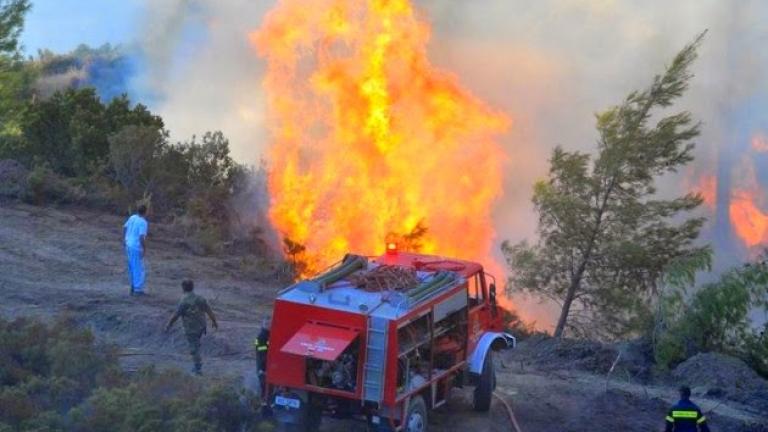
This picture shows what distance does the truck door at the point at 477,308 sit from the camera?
1325cm

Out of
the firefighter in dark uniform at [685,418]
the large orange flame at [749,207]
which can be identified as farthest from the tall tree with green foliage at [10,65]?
the large orange flame at [749,207]

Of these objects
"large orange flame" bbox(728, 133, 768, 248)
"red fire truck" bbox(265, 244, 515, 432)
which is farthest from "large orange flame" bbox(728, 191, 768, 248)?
"red fire truck" bbox(265, 244, 515, 432)

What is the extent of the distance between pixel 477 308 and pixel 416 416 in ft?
7.50

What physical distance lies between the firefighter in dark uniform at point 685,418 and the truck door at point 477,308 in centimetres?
285

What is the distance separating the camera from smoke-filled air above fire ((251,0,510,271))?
74.6 feet

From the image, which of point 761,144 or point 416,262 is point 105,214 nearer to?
point 416,262

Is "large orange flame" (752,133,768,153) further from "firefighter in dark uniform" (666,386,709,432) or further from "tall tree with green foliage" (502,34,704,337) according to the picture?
"firefighter in dark uniform" (666,386,709,432)

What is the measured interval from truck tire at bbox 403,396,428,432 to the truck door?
5.38 feet

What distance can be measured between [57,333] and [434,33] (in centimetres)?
1934

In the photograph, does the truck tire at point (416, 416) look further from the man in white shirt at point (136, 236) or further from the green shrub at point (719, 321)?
the green shrub at point (719, 321)

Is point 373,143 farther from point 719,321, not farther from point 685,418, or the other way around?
point 685,418

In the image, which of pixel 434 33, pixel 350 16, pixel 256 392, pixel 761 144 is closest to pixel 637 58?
pixel 761 144

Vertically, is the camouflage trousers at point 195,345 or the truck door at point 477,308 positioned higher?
the truck door at point 477,308

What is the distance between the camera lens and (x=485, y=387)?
1341cm
